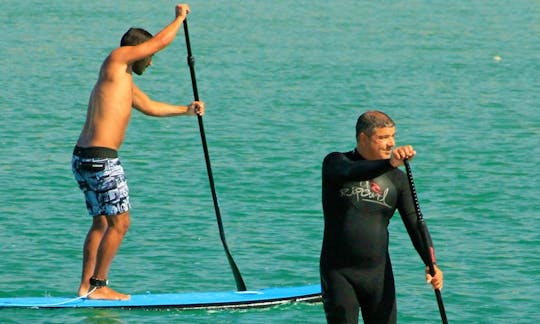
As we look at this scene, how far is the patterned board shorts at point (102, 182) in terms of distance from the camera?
10.7 m

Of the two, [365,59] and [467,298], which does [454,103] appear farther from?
[467,298]

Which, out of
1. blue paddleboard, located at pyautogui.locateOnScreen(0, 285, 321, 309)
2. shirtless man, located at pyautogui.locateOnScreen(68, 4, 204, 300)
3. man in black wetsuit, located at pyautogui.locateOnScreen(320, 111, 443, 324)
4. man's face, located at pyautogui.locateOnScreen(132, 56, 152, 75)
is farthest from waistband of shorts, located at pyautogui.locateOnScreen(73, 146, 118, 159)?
man in black wetsuit, located at pyautogui.locateOnScreen(320, 111, 443, 324)

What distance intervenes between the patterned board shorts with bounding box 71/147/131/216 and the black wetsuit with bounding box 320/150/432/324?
101 inches

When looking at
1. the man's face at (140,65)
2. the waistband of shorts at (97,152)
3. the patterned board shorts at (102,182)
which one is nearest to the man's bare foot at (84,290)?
the patterned board shorts at (102,182)

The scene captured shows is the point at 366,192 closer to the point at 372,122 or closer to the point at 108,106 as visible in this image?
the point at 372,122

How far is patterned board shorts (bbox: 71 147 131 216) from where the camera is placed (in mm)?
10664

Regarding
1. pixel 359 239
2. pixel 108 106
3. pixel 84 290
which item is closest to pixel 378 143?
pixel 359 239

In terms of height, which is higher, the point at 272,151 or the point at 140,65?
the point at 140,65

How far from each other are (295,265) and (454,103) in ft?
37.3

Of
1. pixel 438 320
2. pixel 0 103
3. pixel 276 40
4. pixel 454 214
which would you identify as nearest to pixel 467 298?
pixel 438 320

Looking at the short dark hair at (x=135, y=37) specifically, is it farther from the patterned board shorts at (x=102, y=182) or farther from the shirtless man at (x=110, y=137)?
the patterned board shorts at (x=102, y=182)

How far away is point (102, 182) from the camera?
10.7m

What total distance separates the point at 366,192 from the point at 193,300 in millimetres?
3014

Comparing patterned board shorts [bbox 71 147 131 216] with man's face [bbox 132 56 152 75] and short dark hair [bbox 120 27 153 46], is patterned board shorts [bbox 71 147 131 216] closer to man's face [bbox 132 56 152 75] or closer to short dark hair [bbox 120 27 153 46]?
man's face [bbox 132 56 152 75]
